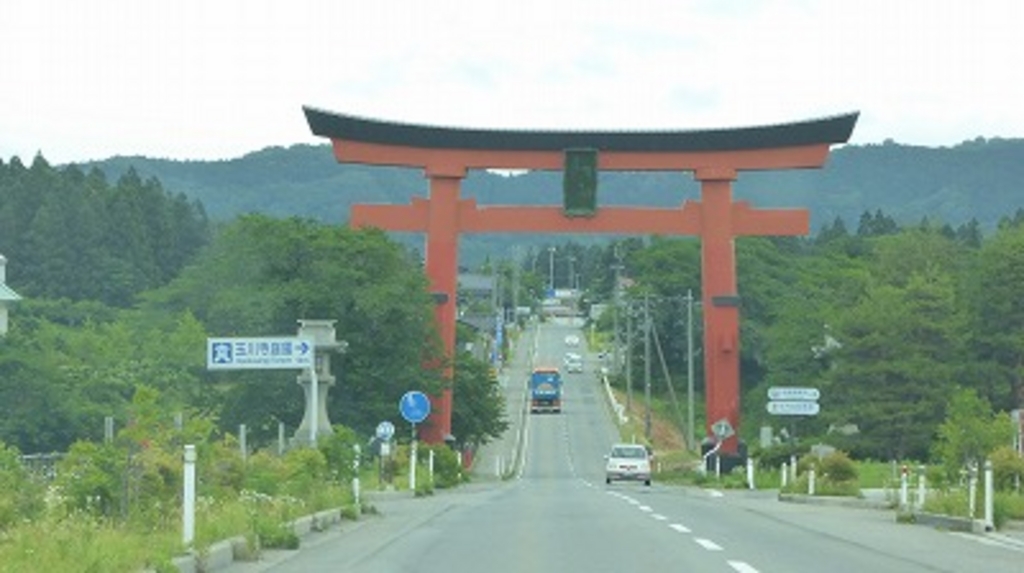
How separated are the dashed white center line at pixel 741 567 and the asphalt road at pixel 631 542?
13mm

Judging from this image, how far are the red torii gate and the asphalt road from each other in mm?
24230

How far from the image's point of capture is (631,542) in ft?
59.2

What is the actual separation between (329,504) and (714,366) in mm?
34065

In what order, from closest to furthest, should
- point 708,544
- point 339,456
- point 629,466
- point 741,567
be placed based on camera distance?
point 741,567 < point 708,544 < point 339,456 < point 629,466

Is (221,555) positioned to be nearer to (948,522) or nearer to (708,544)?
(708,544)

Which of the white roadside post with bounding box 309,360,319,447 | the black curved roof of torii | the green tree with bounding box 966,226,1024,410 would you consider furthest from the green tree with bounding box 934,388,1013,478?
the green tree with bounding box 966,226,1024,410

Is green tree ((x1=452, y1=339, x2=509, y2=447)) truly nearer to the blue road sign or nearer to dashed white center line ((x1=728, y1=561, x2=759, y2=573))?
the blue road sign

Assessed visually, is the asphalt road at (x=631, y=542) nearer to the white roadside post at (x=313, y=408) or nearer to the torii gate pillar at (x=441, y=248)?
the white roadside post at (x=313, y=408)

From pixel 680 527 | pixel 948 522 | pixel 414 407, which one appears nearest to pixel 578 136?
pixel 414 407

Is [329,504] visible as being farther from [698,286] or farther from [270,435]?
[698,286]

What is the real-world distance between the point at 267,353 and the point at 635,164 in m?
27.4

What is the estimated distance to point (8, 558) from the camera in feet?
37.7

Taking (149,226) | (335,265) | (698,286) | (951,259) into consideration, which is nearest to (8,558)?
(335,265)

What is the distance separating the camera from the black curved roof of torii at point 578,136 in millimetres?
54594
